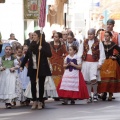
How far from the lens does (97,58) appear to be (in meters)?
18.1

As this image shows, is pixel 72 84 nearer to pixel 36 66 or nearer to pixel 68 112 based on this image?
pixel 36 66

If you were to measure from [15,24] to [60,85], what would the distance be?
19.2 metres

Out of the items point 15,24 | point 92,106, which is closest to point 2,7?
point 15,24

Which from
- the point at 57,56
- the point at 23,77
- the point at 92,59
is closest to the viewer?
the point at 23,77

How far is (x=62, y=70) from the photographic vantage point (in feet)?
63.2

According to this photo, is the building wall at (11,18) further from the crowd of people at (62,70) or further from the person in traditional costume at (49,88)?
the person in traditional costume at (49,88)

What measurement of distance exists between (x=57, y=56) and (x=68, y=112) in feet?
13.0

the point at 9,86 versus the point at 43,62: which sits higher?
the point at 43,62

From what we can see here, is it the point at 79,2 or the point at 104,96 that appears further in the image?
the point at 79,2

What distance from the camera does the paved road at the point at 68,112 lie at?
1423cm

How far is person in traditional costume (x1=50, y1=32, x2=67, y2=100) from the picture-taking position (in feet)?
61.1

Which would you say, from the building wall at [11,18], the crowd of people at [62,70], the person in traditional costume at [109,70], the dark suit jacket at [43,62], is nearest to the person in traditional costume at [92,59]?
the crowd of people at [62,70]

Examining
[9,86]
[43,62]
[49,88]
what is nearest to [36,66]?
[43,62]

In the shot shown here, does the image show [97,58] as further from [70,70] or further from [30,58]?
[30,58]
